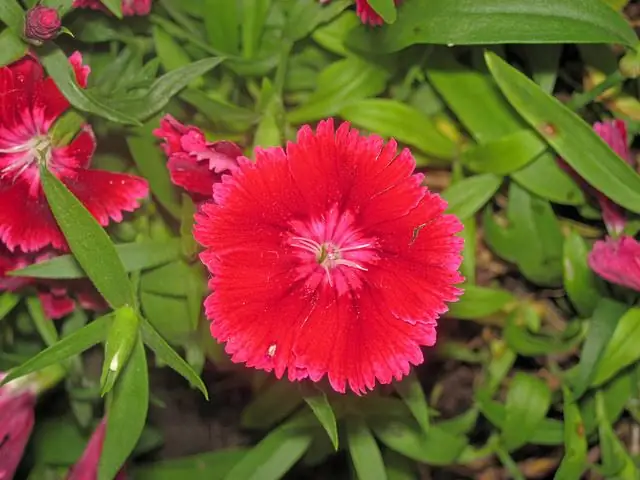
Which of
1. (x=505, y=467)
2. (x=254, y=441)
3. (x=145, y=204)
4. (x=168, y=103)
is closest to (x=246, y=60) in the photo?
(x=168, y=103)

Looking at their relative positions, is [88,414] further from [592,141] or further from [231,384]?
[592,141]

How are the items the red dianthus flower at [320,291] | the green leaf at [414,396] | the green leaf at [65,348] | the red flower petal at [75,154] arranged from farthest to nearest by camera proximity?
the green leaf at [414,396] → the red flower petal at [75,154] → the green leaf at [65,348] → the red dianthus flower at [320,291]

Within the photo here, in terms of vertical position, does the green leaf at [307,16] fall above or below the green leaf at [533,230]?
above

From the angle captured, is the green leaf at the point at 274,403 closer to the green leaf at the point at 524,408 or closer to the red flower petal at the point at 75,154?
the green leaf at the point at 524,408

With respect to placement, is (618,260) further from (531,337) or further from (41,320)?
(41,320)

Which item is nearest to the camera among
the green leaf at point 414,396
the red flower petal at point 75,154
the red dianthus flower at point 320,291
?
the red dianthus flower at point 320,291

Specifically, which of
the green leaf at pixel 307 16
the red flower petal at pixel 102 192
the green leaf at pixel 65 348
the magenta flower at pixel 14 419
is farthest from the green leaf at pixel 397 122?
the magenta flower at pixel 14 419
